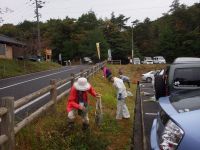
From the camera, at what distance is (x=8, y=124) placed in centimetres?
637

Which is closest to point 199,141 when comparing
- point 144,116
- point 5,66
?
point 144,116

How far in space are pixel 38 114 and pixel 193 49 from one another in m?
66.8

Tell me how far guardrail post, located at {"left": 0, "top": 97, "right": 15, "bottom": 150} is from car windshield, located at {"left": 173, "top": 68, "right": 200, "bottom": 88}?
141 inches

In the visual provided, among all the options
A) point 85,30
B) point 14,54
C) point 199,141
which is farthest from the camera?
point 85,30

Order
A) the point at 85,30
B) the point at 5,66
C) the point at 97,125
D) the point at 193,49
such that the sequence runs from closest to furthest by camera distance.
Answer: the point at 97,125 → the point at 5,66 → the point at 193,49 → the point at 85,30

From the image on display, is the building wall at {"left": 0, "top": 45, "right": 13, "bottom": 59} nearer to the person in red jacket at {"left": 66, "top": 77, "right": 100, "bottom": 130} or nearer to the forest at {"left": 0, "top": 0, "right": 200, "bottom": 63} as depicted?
the forest at {"left": 0, "top": 0, "right": 200, "bottom": 63}

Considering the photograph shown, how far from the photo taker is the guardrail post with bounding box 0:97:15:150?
20.8 ft

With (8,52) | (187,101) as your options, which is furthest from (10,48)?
(187,101)

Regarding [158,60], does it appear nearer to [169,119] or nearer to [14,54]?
[14,54]

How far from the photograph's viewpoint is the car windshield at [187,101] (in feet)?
14.1

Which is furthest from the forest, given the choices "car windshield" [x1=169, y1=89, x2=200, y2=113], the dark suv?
"car windshield" [x1=169, y1=89, x2=200, y2=113]

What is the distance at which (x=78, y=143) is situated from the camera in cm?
841

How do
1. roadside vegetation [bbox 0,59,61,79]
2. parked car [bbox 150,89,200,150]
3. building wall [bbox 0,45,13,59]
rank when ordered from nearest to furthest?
parked car [bbox 150,89,200,150] → roadside vegetation [bbox 0,59,61,79] → building wall [bbox 0,45,13,59]

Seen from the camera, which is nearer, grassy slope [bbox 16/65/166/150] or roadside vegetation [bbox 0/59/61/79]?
grassy slope [bbox 16/65/166/150]
